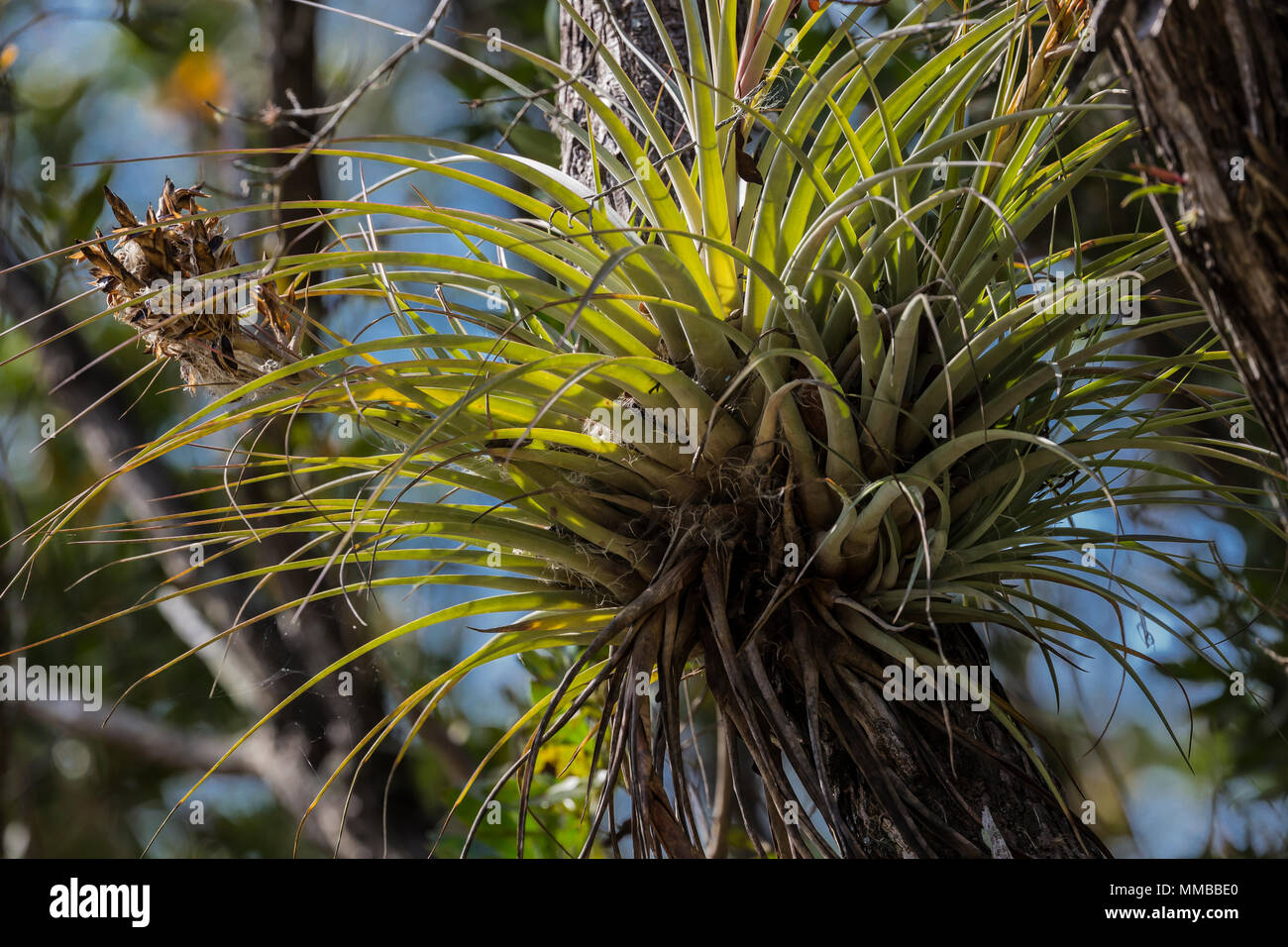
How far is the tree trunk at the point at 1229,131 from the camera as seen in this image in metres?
0.43

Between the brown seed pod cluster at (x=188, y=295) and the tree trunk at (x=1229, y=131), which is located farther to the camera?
the brown seed pod cluster at (x=188, y=295)

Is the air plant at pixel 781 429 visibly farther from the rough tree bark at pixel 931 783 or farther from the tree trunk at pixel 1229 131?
the tree trunk at pixel 1229 131

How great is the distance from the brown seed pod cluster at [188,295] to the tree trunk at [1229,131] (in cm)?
62

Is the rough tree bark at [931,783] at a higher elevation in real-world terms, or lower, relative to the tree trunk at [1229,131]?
lower

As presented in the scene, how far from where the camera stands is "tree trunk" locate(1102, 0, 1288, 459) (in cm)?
43

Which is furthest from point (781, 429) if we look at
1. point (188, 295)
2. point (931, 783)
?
point (188, 295)

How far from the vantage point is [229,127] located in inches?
114

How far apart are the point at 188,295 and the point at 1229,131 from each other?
71 cm

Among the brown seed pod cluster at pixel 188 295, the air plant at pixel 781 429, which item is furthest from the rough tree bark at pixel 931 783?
the brown seed pod cluster at pixel 188 295

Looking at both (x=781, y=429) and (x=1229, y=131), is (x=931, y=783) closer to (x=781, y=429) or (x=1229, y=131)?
(x=781, y=429)

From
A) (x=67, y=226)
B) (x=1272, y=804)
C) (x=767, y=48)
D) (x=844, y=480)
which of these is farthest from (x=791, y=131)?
(x=67, y=226)

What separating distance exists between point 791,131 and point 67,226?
2387mm

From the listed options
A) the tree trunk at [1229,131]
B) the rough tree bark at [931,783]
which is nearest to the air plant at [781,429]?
the rough tree bark at [931,783]
